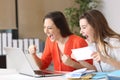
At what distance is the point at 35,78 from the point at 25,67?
17 centimetres

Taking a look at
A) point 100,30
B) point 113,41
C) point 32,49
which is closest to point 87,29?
point 100,30

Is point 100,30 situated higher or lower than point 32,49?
higher

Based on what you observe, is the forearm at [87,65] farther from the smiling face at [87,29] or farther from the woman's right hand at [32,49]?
the woman's right hand at [32,49]

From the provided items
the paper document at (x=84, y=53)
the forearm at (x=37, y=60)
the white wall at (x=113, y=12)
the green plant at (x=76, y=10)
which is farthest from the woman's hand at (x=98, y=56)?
the green plant at (x=76, y=10)

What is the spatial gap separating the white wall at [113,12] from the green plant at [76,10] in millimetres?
164

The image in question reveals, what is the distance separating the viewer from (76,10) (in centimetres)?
392

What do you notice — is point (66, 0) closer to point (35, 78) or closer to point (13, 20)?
point (13, 20)

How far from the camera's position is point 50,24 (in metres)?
2.34

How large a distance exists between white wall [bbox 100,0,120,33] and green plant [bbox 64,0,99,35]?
16 cm

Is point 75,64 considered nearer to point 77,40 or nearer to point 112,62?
point 77,40

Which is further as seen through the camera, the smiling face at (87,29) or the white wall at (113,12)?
the white wall at (113,12)

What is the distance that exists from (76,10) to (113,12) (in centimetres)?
53

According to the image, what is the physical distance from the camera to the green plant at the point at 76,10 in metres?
3.87

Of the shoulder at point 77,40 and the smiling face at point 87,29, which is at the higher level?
the smiling face at point 87,29
